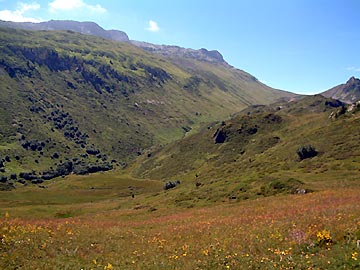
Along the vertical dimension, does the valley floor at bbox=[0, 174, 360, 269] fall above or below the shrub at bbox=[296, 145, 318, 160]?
below

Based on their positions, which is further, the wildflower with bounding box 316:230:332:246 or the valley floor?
the wildflower with bounding box 316:230:332:246

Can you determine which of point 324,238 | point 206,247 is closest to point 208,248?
point 206,247

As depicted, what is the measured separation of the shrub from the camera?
119 m

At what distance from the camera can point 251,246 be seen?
23234 millimetres

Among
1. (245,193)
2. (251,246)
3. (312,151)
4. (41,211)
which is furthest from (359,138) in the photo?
(251,246)

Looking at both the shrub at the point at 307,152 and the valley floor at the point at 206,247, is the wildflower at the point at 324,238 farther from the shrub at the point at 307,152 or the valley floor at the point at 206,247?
the shrub at the point at 307,152

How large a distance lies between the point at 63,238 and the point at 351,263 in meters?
20.5

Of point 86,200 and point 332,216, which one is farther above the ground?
point 332,216

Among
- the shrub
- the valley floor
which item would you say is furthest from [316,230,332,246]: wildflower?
the shrub

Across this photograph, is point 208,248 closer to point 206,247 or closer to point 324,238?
point 206,247

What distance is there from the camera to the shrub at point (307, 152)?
119m

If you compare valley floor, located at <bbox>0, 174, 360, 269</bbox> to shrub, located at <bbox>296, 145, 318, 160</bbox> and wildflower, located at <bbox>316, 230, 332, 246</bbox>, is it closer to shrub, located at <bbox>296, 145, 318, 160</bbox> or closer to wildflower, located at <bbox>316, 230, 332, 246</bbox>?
wildflower, located at <bbox>316, 230, 332, 246</bbox>

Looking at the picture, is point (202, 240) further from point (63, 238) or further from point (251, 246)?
point (63, 238)

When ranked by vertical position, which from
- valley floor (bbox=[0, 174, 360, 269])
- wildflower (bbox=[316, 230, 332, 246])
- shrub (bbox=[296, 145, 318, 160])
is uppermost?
shrub (bbox=[296, 145, 318, 160])
